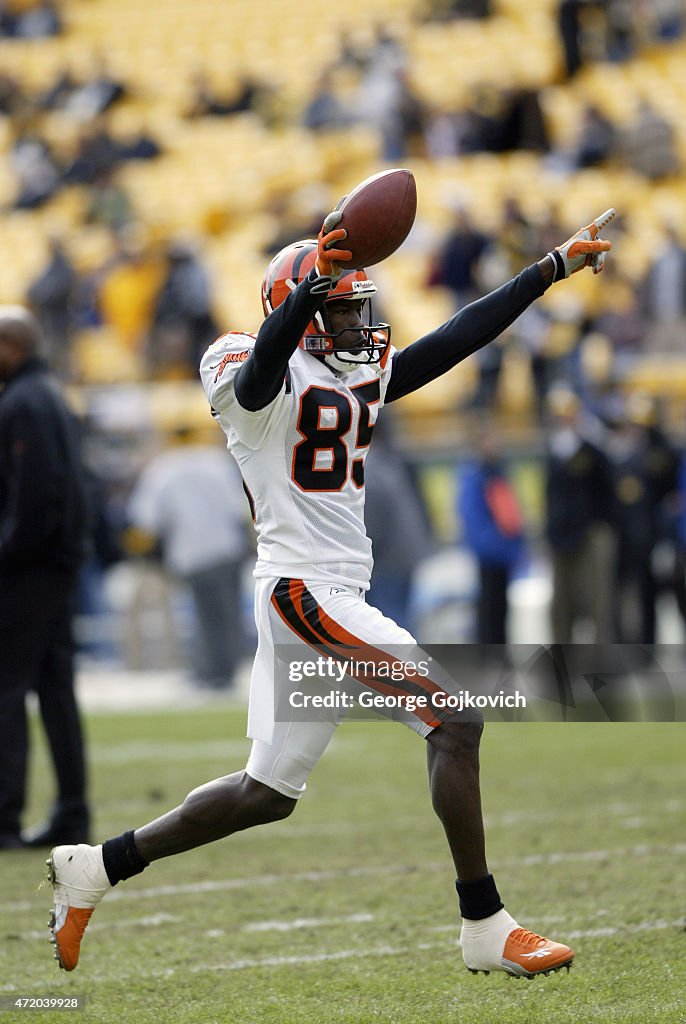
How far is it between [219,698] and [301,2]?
14143mm

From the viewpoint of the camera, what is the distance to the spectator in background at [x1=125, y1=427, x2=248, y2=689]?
11.8m

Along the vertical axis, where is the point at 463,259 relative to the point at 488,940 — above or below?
above

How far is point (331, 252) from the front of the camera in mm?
3809

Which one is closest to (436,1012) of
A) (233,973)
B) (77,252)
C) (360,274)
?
(233,973)

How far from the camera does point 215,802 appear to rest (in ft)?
13.3

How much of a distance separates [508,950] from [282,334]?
56.0 inches

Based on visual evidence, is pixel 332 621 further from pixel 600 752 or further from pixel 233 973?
pixel 600 752

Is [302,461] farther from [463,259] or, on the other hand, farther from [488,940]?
[463,259]

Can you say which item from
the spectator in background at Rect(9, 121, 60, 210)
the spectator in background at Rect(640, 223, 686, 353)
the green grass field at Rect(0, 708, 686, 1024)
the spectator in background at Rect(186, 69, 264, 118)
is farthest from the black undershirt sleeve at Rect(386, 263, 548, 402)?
the spectator in background at Rect(186, 69, 264, 118)

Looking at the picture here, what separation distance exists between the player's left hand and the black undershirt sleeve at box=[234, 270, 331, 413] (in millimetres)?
700

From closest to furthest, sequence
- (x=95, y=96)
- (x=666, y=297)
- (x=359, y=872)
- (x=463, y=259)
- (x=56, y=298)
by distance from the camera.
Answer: (x=359, y=872)
(x=666, y=297)
(x=463, y=259)
(x=56, y=298)
(x=95, y=96)

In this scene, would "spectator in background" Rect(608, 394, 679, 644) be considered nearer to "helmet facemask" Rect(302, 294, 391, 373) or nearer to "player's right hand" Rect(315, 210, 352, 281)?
"helmet facemask" Rect(302, 294, 391, 373)

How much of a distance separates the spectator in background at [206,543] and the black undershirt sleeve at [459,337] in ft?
24.5

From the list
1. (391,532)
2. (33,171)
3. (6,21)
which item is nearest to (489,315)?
(391,532)
